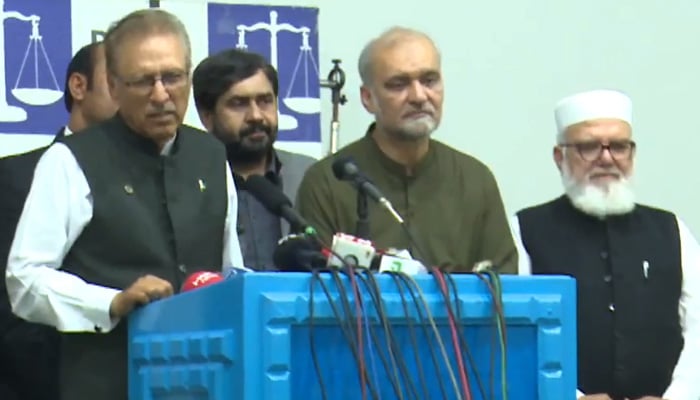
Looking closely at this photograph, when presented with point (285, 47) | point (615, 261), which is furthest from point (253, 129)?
point (615, 261)

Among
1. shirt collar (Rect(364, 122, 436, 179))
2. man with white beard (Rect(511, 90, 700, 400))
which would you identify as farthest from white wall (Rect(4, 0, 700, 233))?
shirt collar (Rect(364, 122, 436, 179))

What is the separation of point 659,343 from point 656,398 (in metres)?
0.22

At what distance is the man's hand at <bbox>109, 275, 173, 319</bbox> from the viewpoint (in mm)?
2730

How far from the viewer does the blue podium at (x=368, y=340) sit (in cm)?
229

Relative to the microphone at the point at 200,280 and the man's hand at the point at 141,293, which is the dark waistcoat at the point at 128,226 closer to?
the man's hand at the point at 141,293

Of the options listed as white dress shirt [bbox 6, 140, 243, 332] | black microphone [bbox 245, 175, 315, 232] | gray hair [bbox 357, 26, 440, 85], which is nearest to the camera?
black microphone [bbox 245, 175, 315, 232]

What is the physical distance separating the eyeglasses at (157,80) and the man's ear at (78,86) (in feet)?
3.64

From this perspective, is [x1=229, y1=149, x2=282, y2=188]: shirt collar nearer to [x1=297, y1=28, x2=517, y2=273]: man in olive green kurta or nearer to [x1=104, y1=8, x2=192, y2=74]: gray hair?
[x1=297, y1=28, x2=517, y2=273]: man in olive green kurta

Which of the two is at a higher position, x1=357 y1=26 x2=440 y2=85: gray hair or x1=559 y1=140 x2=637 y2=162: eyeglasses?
x1=357 y1=26 x2=440 y2=85: gray hair

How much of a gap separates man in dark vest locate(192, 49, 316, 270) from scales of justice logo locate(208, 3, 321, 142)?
41 cm

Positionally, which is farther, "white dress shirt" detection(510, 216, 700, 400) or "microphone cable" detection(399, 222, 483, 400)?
"white dress shirt" detection(510, 216, 700, 400)

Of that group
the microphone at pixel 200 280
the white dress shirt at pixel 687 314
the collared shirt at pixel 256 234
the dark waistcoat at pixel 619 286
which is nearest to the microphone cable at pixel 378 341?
the microphone at pixel 200 280

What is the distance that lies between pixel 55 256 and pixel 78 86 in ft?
4.38

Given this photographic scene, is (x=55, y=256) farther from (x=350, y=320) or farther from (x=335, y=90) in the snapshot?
(x=335, y=90)
